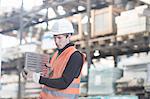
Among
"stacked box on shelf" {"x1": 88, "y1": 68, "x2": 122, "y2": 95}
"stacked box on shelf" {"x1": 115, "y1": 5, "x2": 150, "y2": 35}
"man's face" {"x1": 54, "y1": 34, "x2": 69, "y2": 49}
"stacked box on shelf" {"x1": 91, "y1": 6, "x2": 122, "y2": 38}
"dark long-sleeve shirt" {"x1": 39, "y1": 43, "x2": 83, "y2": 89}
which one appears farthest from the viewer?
"stacked box on shelf" {"x1": 91, "y1": 6, "x2": 122, "y2": 38}

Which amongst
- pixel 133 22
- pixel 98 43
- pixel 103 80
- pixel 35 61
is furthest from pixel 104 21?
pixel 35 61

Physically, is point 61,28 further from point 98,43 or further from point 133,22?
point 98,43

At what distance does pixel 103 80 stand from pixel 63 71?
11.8 ft

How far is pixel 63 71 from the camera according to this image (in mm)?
3162

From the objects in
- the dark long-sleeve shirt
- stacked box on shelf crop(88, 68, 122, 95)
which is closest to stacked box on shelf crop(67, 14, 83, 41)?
stacked box on shelf crop(88, 68, 122, 95)

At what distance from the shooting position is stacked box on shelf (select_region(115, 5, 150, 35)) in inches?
252

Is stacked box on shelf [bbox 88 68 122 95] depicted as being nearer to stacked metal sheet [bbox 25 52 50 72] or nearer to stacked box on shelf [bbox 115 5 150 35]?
stacked box on shelf [bbox 115 5 150 35]


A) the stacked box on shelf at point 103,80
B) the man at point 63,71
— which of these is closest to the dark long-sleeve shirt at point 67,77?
the man at point 63,71

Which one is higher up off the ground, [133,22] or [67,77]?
[133,22]

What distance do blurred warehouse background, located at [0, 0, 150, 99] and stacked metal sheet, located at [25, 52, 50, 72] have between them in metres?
1.63

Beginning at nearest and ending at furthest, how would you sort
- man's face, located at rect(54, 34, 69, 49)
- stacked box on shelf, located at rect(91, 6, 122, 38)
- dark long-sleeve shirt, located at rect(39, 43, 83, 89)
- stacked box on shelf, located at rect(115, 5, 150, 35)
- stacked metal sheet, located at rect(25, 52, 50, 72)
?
dark long-sleeve shirt, located at rect(39, 43, 83, 89), man's face, located at rect(54, 34, 69, 49), stacked metal sheet, located at rect(25, 52, 50, 72), stacked box on shelf, located at rect(115, 5, 150, 35), stacked box on shelf, located at rect(91, 6, 122, 38)

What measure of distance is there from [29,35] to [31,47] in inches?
68.0

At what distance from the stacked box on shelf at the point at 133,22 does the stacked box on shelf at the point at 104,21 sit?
23 cm

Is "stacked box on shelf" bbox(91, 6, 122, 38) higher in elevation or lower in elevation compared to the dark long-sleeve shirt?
higher
